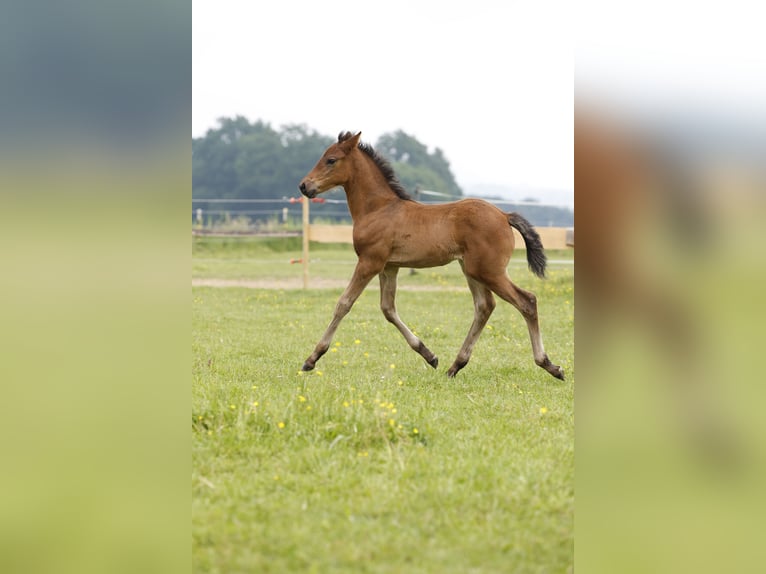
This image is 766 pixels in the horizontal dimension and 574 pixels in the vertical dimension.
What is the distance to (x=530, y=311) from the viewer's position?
20.4 feet

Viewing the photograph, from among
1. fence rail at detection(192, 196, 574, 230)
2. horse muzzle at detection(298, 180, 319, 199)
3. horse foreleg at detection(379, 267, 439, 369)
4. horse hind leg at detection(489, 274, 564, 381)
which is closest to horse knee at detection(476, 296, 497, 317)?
horse hind leg at detection(489, 274, 564, 381)

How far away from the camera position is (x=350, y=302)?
22.1 ft

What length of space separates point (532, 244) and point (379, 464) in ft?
10.5

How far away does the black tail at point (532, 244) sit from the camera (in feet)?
20.8

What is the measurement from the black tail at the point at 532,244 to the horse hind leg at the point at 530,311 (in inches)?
9.4

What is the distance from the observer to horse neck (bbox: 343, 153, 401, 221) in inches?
272

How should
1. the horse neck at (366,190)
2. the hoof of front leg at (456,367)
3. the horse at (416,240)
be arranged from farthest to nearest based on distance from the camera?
1. the horse neck at (366,190)
2. the hoof of front leg at (456,367)
3. the horse at (416,240)

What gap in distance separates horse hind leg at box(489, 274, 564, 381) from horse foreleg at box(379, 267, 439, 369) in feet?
2.98

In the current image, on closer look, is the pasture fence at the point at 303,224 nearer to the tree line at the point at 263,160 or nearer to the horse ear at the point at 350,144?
the horse ear at the point at 350,144
